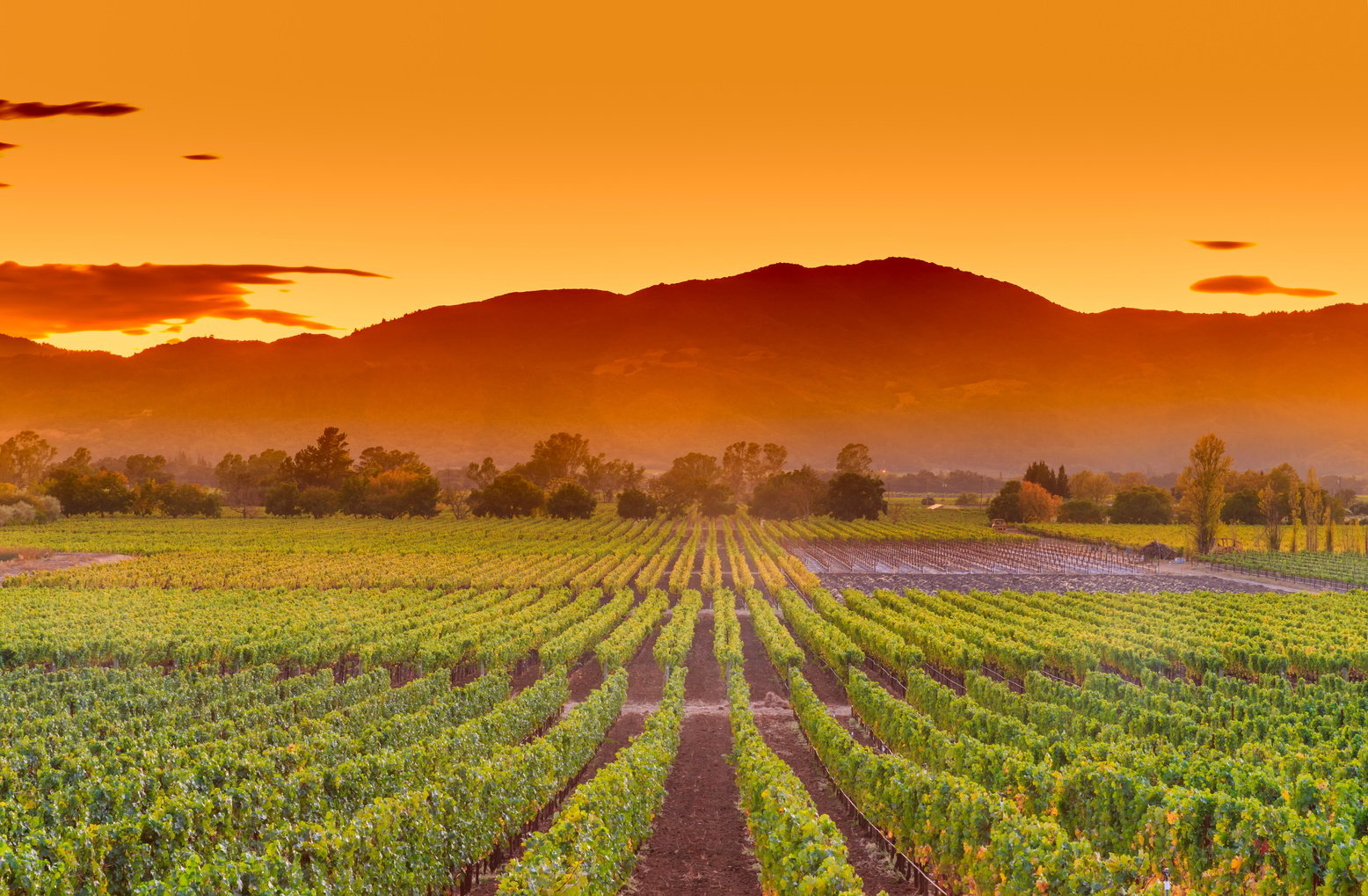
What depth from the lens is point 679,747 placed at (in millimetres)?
30031

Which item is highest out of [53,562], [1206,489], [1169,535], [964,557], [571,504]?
[1206,489]

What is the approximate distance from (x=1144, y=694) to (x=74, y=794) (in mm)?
29203

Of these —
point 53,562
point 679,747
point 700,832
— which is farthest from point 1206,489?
point 53,562

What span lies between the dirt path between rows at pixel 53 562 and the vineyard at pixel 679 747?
27292 mm

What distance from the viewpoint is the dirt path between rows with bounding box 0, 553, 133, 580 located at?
80375mm

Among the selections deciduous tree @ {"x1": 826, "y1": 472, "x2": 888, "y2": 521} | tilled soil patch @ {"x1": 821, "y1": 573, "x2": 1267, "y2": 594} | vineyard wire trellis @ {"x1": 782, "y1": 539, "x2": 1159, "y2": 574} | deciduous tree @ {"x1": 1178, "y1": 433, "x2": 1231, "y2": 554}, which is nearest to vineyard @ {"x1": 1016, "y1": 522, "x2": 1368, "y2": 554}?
deciduous tree @ {"x1": 1178, "y1": 433, "x2": 1231, "y2": 554}

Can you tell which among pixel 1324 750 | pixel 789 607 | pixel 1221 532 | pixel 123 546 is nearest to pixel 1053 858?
pixel 1324 750

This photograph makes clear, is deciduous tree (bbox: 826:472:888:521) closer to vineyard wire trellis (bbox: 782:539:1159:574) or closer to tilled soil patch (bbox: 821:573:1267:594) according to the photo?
vineyard wire trellis (bbox: 782:539:1159:574)

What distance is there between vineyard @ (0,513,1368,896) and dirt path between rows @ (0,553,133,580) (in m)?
27.3

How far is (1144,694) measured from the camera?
102 feet

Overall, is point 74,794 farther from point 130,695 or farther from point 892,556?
point 892,556

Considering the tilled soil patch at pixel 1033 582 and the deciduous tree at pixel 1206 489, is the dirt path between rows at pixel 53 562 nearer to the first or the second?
the tilled soil patch at pixel 1033 582

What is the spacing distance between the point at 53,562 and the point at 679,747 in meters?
81.6

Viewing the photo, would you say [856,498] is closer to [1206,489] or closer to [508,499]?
[508,499]
